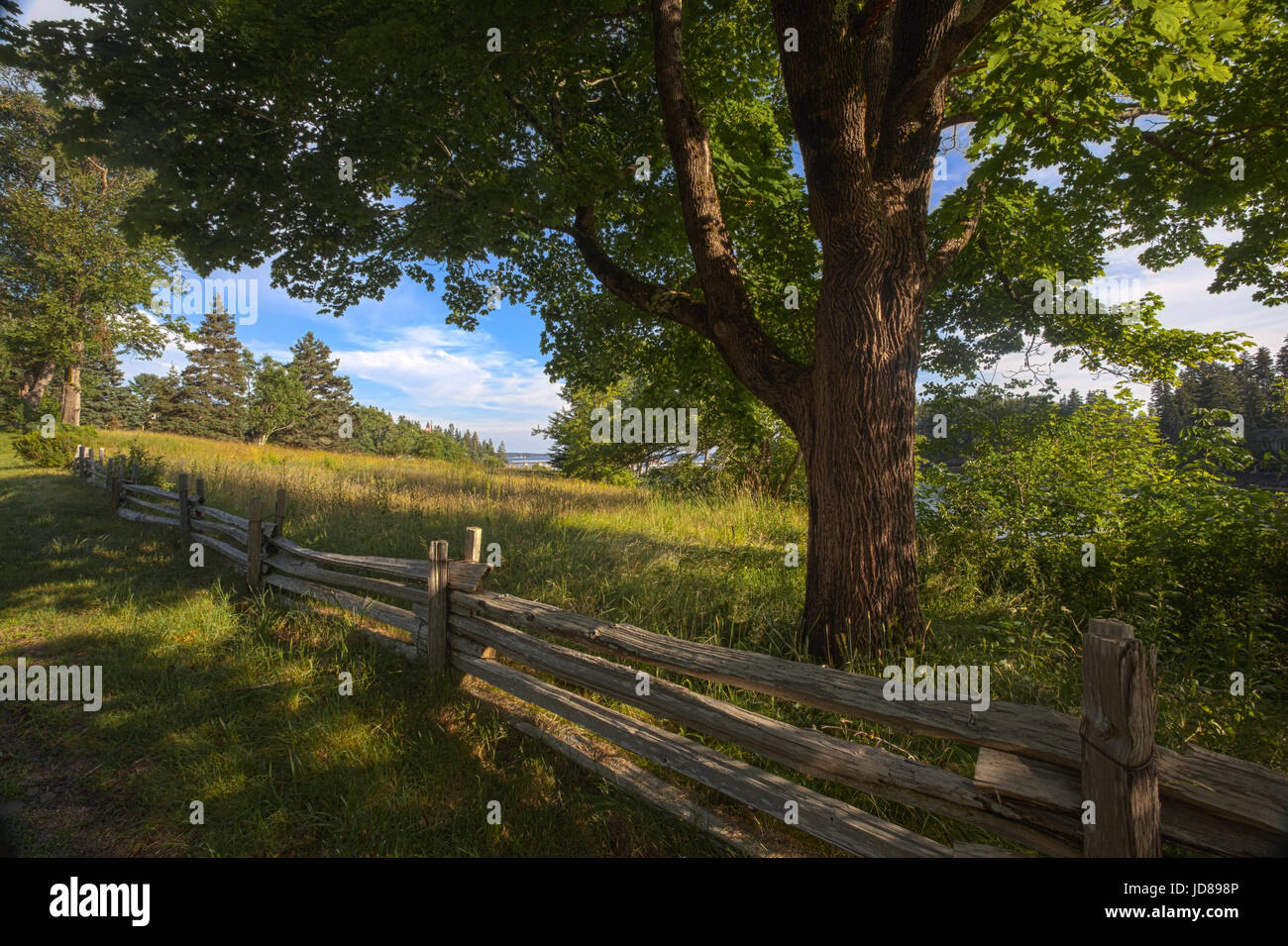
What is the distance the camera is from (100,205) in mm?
21500

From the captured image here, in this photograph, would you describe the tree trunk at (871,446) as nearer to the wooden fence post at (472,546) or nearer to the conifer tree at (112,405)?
the wooden fence post at (472,546)

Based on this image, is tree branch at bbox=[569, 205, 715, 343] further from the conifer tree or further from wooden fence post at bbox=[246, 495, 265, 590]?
the conifer tree

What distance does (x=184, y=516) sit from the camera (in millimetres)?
8680

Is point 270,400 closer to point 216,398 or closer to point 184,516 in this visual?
point 216,398

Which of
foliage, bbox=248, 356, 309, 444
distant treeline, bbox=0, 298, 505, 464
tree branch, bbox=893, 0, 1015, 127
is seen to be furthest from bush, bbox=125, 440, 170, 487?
foliage, bbox=248, 356, 309, 444

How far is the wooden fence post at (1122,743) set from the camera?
158cm

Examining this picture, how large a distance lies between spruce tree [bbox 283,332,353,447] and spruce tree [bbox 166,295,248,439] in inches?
219

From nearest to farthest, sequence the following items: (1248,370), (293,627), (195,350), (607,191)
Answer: (293,627) → (607,191) → (1248,370) → (195,350)

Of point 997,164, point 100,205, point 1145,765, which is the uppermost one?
point 100,205

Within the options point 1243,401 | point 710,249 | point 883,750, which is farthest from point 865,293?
point 1243,401

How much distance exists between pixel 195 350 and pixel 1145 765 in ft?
225

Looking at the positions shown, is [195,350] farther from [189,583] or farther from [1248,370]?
[1248,370]
